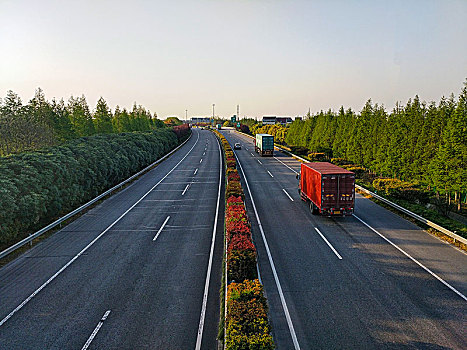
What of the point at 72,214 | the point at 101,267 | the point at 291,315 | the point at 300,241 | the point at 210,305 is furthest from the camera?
the point at 72,214

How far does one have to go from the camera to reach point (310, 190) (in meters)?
21.0

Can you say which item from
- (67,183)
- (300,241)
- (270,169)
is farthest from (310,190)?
(270,169)

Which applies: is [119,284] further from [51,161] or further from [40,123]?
[40,123]

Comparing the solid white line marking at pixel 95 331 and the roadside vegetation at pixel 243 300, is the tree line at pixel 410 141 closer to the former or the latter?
the roadside vegetation at pixel 243 300

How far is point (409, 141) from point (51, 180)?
1340 inches

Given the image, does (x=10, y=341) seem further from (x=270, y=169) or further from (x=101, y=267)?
(x=270, y=169)

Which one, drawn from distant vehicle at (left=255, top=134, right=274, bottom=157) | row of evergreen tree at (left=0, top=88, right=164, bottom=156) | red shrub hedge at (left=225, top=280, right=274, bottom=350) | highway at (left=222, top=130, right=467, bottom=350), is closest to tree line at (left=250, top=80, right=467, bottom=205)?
distant vehicle at (left=255, top=134, right=274, bottom=157)

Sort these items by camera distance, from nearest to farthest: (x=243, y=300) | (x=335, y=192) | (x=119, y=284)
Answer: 1. (x=243, y=300)
2. (x=119, y=284)
3. (x=335, y=192)

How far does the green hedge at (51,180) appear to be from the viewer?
1553cm

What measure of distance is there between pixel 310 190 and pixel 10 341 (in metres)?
17.2

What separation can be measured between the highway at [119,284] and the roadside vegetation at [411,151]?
14.2m

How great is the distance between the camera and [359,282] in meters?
11.9

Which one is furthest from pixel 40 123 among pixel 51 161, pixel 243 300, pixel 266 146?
pixel 243 300

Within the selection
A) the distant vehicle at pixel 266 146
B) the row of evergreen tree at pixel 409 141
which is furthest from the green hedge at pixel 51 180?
the row of evergreen tree at pixel 409 141
